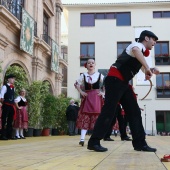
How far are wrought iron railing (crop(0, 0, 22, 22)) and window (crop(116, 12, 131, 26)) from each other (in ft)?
44.8

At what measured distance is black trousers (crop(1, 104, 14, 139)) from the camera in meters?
8.20

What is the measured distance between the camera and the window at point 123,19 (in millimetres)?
24703

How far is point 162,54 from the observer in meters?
24.0

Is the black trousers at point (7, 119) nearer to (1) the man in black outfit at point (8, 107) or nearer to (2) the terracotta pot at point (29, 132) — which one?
(1) the man in black outfit at point (8, 107)

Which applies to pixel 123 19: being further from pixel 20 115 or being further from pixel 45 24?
pixel 20 115

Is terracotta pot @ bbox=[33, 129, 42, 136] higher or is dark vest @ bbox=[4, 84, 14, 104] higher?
dark vest @ bbox=[4, 84, 14, 104]

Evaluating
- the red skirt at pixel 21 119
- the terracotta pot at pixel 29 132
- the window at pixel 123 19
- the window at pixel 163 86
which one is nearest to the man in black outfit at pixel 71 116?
the terracotta pot at pixel 29 132

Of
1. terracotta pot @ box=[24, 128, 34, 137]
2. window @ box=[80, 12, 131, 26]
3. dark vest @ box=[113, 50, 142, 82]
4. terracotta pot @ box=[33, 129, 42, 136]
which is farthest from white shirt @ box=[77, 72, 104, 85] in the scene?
window @ box=[80, 12, 131, 26]

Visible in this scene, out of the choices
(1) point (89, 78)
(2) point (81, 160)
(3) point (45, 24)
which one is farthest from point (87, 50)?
(2) point (81, 160)

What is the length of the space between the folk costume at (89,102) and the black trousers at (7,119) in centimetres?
358

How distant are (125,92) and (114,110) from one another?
1.01 ft

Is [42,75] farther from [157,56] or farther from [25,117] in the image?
[157,56]

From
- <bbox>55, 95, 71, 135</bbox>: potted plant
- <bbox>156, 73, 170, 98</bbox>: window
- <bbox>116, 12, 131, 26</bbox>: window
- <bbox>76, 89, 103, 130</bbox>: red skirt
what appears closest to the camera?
<bbox>76, 89, 103, 130</bbox>: red skirt

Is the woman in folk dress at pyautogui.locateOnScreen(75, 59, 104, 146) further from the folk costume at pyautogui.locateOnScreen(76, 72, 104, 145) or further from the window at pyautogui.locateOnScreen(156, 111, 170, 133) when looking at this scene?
the window at pyautogui.locateOnScreen(156, 111, 170, 133)
